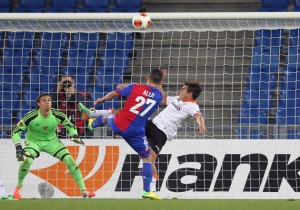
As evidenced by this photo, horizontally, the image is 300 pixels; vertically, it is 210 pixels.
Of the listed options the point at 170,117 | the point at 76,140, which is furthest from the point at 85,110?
the point at 170,117

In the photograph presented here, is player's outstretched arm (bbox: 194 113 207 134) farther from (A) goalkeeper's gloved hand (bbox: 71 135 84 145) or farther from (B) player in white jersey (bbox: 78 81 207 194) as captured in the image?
(A) goalkeeper's gloved hand (bbox: 71 135 84 145)

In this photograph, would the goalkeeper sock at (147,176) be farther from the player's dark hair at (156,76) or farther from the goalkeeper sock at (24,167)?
the goalkeeper sock at (24,167)

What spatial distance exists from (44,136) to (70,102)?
4.97 ft

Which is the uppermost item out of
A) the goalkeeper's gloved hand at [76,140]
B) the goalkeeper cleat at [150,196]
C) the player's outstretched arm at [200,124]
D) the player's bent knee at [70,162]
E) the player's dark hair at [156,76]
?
the player's dark hair at [156,76]

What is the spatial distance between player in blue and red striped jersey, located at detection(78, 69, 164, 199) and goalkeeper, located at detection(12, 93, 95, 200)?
1.12 meters

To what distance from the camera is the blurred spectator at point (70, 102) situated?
53.6ft

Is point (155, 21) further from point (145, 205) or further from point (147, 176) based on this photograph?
point (145, 205)

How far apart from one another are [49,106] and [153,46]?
15.0 feet

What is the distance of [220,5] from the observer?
20469 millimetres

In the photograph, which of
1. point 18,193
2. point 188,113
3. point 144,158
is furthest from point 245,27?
point 18,193

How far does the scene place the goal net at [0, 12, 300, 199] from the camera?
15.3m

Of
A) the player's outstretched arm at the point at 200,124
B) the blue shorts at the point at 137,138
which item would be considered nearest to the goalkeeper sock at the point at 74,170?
the blue shorts at the point at 137,138

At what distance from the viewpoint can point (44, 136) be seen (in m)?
15.0

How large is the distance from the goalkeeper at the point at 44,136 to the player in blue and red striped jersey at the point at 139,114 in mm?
1117
